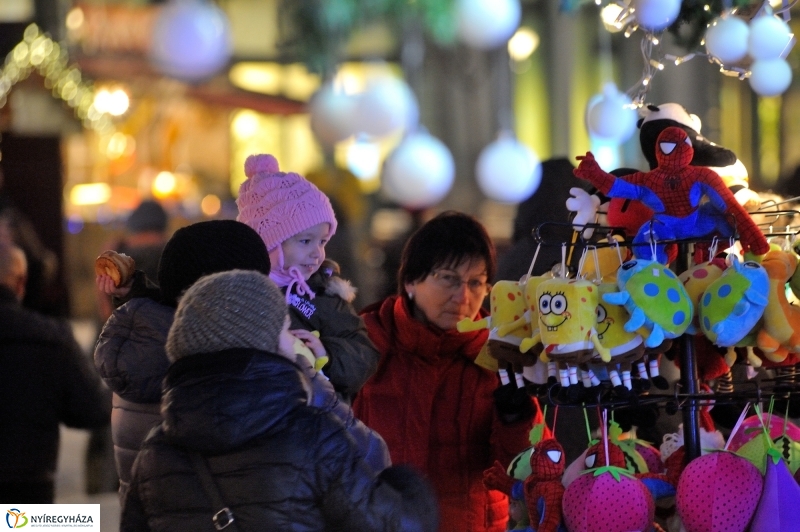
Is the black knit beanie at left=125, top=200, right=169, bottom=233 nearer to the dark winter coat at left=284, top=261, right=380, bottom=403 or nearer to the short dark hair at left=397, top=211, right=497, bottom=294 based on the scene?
the short dark hair at left=397, top=211, right=497, bottom=294

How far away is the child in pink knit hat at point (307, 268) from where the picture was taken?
7.86 ft

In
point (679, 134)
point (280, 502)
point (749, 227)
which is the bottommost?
point (280, 502)

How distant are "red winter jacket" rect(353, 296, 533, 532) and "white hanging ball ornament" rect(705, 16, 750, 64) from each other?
2.87 ft

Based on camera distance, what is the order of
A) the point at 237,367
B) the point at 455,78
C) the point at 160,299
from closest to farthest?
the point at 237,367 → the point at 160,299 → the point at 455,78

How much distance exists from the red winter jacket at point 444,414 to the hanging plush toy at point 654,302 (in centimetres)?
73

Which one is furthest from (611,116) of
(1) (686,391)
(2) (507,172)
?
(2) (507,172)

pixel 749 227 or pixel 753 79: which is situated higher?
pixel 753 79

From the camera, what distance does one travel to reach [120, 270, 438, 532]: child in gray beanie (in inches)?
68.7

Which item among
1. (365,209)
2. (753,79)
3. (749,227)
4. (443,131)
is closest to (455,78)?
(443,131)

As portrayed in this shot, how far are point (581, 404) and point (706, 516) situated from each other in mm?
307

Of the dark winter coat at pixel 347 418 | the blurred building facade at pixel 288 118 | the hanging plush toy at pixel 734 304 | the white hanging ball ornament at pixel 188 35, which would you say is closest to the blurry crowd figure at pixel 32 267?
the white hanging ball ornament at pixel 188 35

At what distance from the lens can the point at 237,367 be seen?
1753mm

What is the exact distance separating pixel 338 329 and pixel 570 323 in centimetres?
63

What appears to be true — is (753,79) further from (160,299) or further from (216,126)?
(216,126)
